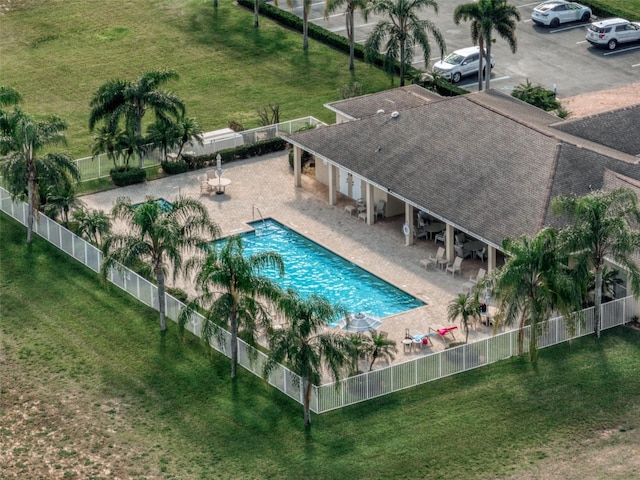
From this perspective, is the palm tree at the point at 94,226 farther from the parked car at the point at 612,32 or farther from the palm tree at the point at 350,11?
the parked car at the point at 612,32

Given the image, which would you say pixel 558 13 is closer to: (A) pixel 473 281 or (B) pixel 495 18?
(B) pixel 495 18

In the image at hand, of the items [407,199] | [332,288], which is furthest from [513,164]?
[332,288]

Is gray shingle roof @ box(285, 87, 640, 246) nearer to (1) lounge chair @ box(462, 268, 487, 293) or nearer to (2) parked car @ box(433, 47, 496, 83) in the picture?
(1) lounge chair @ box(462, 268, 487, 293)

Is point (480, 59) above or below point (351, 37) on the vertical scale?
above

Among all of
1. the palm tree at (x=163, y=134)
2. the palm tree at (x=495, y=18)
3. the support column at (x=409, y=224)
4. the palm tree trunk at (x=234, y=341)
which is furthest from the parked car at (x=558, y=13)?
the palm tree trunk at (x=234, y=341)

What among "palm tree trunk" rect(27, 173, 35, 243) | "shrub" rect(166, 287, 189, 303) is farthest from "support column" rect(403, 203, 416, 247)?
"palm tree trunk" rect(27, 173, 35, 243)

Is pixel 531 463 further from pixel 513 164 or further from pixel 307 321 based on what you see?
pixel 513 164

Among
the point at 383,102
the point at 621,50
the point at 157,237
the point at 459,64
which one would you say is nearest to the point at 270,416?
the point at 157,237
